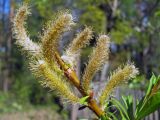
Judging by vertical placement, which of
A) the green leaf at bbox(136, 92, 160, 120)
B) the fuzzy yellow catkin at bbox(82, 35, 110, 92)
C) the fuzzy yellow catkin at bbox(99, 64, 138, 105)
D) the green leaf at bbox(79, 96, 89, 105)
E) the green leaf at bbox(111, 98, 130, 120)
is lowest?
the green leaf at bbox(111, 98, 130, 120)

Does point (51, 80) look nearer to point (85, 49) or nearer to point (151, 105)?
point (151, 105)

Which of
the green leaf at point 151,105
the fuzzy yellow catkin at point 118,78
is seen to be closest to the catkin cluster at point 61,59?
the fuzzy yellow catkin at point 118,78

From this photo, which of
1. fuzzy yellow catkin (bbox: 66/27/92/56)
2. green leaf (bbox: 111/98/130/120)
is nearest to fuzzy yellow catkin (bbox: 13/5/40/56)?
fuzzy yellow catkin (bbox: 66/27/92/56)

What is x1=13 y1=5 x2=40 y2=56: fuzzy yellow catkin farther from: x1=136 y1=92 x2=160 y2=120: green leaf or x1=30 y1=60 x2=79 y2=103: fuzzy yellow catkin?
x1=136 y1=92 x2=160 y2=120: green leaf

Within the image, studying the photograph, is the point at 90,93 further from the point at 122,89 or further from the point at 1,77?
the point at 1,77

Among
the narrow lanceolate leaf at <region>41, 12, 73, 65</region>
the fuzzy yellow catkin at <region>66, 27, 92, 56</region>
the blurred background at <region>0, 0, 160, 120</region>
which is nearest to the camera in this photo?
the narrow lanceolate leaf at <region>41, 12, 73, 65</region>

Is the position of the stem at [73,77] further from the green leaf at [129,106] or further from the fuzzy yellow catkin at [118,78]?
the green leaf at [129,106]
